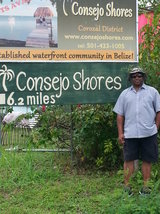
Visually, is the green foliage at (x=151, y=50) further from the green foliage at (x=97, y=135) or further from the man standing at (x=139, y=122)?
the green foliage at (x=97, y=135)

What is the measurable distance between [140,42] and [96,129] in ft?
5.07

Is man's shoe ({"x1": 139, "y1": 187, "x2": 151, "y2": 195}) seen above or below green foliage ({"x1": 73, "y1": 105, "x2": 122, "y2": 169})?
below

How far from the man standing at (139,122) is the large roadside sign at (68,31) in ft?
3.08

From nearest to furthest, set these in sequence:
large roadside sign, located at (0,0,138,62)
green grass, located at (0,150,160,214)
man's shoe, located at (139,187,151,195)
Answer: green grass, located at (0,150,160,214) → man's shoe, located at (139,187,151,195) → large roadside sign, located at (0,0,138,62)

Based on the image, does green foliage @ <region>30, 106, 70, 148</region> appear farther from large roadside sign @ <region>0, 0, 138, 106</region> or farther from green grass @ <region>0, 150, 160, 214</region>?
large roadside sign @ <region>0, 0, 138, 106</region>

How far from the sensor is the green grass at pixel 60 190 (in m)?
4.43

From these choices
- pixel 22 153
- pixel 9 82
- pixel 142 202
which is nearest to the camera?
pixel 142 202

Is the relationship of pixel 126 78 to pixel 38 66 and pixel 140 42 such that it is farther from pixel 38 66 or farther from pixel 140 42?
pixel 38 66

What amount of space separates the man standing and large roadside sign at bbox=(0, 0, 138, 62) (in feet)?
3.08

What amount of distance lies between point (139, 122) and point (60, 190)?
4.96 ft

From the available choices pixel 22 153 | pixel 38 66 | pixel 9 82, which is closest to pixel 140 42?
pixel 38 66

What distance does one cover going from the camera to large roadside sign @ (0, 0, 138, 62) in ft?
18.5

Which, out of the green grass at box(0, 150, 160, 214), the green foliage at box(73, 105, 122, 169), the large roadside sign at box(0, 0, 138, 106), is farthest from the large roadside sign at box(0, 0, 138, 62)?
the green grass at box(0, 150, 160, 214)

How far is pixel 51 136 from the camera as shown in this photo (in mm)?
6809
